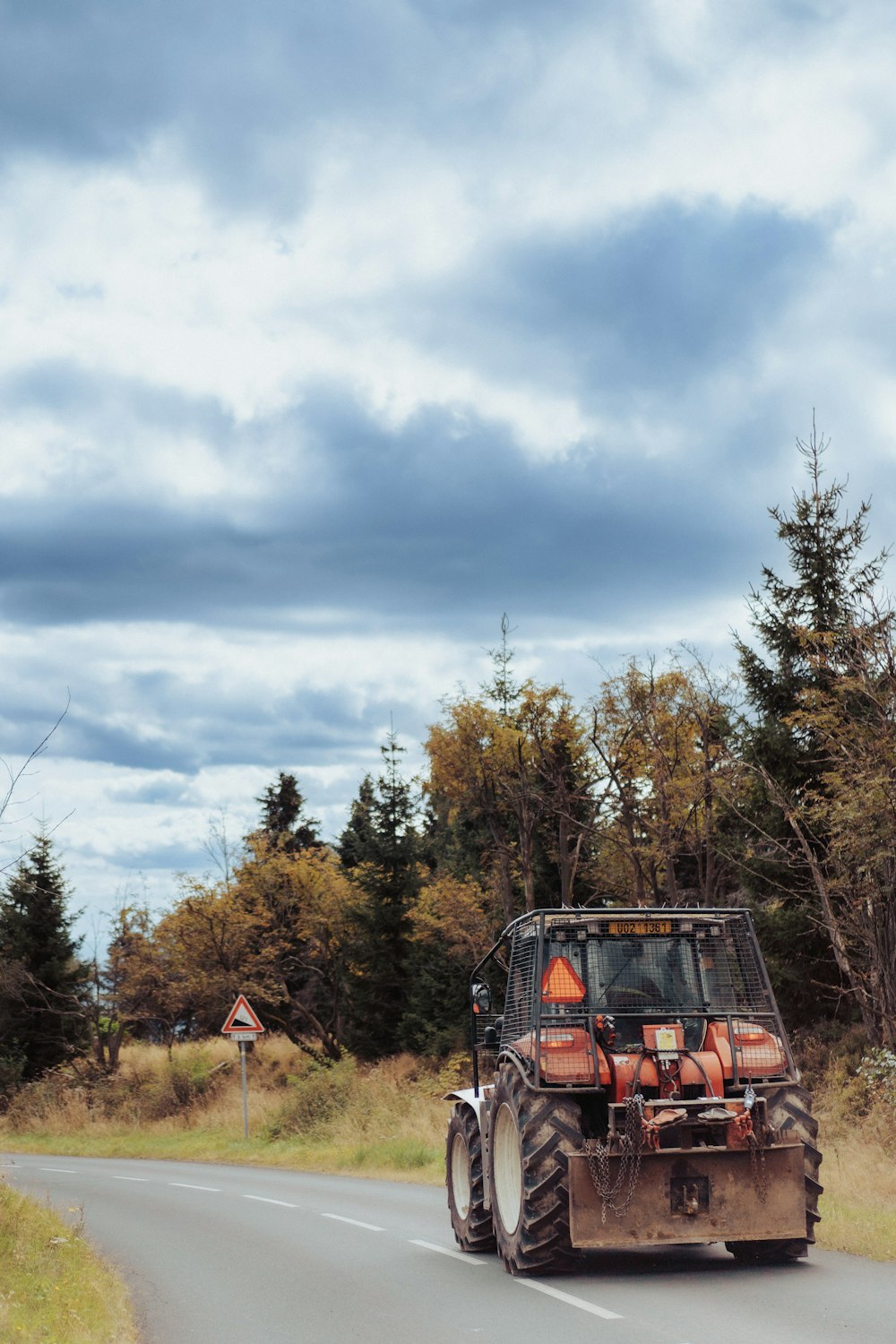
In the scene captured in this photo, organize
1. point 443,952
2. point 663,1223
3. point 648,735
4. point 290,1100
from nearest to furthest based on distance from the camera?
point 663,1223
point 290,1100
point 648,735
point 443,952

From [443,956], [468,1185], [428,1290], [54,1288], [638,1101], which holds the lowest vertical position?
[428,1290]

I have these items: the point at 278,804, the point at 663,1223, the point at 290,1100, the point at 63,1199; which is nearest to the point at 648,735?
the point at 290,1100

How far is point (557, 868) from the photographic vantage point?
46500 millimetres

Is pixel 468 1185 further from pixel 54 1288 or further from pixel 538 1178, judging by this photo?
pixel 54 1288

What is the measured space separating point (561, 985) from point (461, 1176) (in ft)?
8.71

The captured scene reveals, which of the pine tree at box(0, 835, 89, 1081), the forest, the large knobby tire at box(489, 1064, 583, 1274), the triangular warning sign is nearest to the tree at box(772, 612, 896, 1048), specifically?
the forest

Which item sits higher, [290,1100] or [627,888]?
[627,888]

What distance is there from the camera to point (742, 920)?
11500 mm

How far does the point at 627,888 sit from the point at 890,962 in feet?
65.7

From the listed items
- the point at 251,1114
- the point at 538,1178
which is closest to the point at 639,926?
the point at 538,1178

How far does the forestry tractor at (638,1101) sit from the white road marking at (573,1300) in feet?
0.54

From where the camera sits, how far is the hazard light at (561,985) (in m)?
10.9

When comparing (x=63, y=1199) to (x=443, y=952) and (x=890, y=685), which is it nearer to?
(x=890, y=685)

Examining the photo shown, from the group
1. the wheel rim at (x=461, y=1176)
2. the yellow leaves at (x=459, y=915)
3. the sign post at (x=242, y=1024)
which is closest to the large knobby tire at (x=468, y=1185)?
the wheel rim at (x=461, y=1176)
